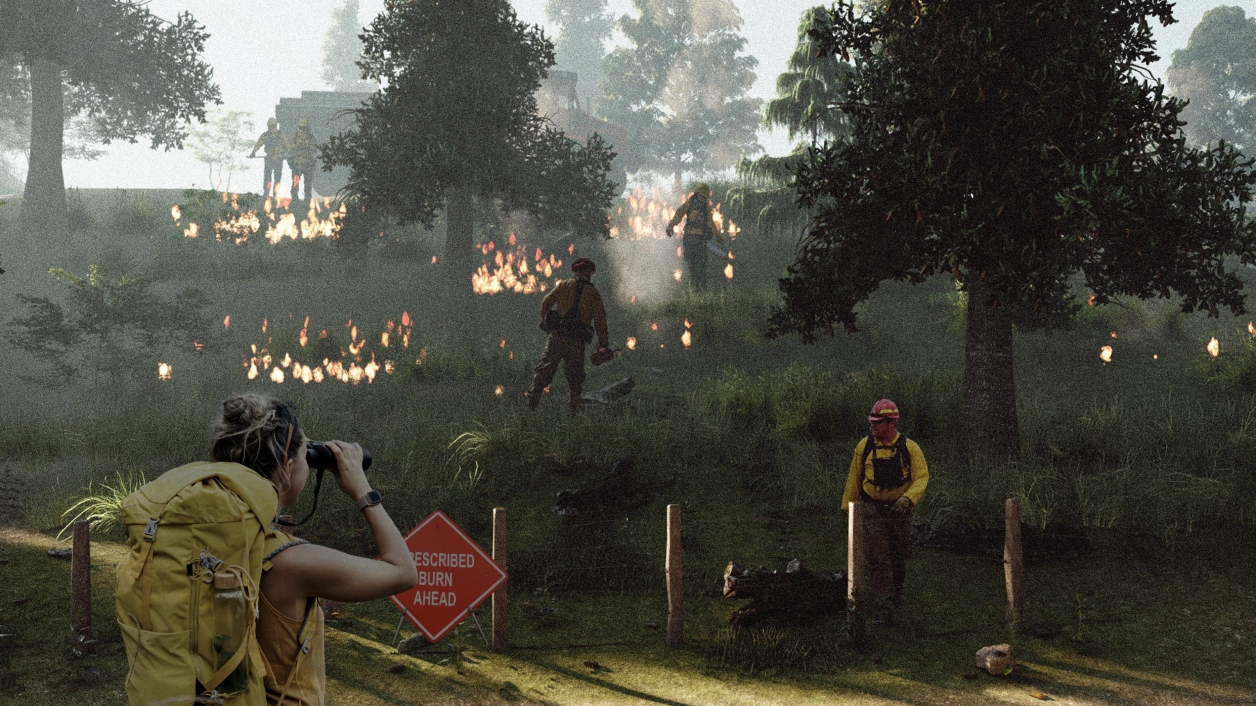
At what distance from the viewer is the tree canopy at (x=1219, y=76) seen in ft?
171

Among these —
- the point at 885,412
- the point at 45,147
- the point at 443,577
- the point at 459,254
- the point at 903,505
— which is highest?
the point at 45,147

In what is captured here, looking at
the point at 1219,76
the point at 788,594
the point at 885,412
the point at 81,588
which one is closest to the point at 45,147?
the point at 81,588

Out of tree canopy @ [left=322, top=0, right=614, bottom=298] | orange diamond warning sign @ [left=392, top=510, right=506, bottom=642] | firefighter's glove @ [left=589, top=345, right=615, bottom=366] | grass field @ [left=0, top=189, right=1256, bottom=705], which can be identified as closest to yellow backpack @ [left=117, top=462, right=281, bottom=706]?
grass field @ [left=0, top=189, right=1256, bottom=705]

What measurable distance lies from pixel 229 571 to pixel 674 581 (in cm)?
581

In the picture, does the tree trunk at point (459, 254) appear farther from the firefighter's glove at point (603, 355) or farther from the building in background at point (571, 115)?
the building in background at point (571, 115)

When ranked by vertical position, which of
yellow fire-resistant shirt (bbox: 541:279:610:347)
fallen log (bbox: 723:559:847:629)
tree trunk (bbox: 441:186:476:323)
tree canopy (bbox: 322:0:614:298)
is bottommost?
fallen log (bbox: 723:559:847:629)

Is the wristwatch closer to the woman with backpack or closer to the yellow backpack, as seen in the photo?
the woman with backpack

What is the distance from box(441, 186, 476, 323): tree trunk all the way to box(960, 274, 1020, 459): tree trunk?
39.2ft

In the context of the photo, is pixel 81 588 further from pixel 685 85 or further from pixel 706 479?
pixel 685 85

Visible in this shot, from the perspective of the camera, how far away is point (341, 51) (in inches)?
2788

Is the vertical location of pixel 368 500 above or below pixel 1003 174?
below

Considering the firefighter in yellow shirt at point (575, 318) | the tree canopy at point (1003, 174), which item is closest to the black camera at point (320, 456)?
the tree canopy at point (1003, 174)

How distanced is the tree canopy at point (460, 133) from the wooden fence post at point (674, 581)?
11.9 metres

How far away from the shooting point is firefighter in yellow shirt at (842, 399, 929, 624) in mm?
8070
